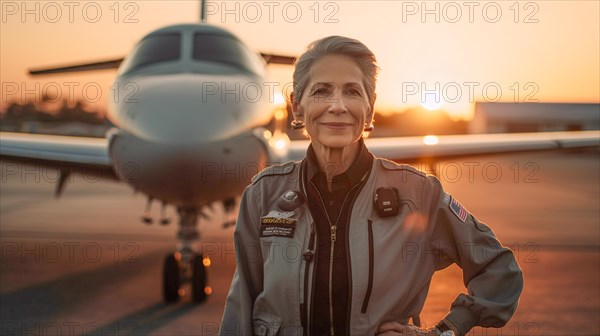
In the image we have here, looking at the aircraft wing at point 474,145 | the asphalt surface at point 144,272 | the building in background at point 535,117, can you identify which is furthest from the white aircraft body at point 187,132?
the building in background at point 535,117

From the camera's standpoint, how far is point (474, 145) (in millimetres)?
9594

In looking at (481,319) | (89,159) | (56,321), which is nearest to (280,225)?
(481,319)

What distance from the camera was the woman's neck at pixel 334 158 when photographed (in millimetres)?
1787

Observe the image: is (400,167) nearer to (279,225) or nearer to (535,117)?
(279,225)

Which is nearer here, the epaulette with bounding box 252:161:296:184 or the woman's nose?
the woman's nose

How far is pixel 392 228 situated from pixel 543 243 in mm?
8735

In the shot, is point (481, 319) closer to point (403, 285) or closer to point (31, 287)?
point (403, 285)

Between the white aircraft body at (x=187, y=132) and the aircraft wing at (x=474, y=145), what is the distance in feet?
5.95

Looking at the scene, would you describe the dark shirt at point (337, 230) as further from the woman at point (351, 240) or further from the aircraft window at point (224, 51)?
the aircraft window at point (224, 51)

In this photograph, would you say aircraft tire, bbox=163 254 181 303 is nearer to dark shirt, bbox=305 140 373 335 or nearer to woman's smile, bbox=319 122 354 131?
dark shirt, bbox=305 140 373 335

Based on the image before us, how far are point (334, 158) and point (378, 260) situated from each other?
0.99 feet

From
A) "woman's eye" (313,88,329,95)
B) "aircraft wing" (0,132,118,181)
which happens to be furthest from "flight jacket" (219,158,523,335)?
"aircraft wing" (0,132,118,181)

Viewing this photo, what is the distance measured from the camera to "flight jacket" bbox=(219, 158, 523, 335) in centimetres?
169

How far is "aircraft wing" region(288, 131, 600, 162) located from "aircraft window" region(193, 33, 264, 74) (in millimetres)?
2135
